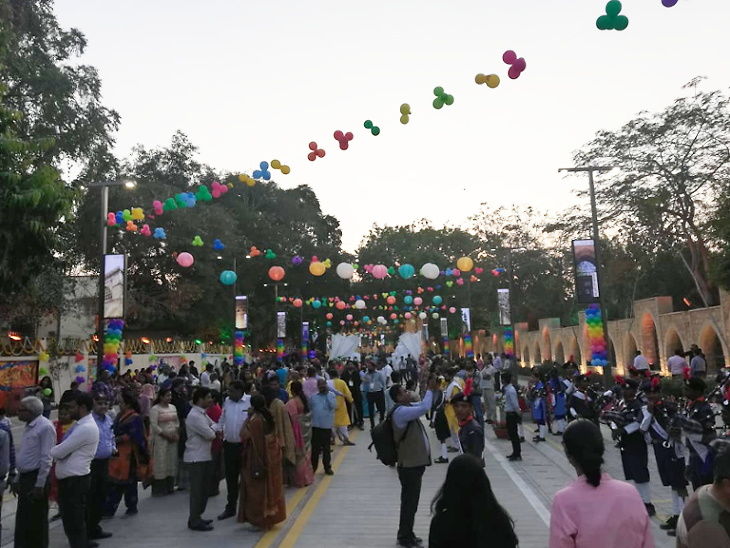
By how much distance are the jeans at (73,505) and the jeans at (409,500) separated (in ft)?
10.5

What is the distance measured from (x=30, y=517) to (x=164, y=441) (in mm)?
3178

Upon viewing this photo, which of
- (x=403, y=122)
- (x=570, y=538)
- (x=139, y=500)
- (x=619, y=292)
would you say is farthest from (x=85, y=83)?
(x=619, y=292)

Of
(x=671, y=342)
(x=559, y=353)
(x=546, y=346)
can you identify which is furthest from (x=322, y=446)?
(x=546, y=346)

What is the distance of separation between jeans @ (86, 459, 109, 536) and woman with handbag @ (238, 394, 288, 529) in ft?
5.26

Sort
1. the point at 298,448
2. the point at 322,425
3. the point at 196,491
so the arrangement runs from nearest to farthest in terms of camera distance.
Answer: the point at 196,491, the point at 298,448, the point at 322,425

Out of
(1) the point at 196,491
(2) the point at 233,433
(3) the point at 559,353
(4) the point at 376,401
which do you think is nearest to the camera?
(1) the point at 196,491

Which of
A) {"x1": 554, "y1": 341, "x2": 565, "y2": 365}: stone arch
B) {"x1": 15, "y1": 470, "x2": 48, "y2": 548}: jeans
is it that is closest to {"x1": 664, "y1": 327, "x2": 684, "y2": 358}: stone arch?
{"x1": 554, "y1": 341, "x2": 565, "y2": 365}: stone arch

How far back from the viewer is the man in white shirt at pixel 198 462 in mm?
7570

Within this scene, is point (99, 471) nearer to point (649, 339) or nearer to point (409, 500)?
point (409, 500)

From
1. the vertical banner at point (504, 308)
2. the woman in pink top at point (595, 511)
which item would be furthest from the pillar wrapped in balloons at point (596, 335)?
the woman in pink top at point (595, 511)

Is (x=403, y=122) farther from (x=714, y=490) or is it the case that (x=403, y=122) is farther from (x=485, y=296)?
(x=485, y=296)

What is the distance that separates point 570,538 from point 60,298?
29.0 meters

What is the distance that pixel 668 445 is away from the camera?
7.22m

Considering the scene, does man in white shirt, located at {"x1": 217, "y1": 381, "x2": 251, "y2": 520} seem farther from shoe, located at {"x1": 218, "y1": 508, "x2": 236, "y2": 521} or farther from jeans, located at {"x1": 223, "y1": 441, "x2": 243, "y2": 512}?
shoe, located at {"x1": 218, "y1": 508, "x2": 236, "y2": 521}
